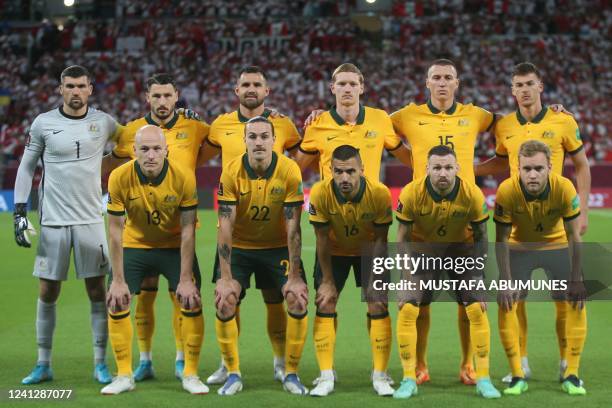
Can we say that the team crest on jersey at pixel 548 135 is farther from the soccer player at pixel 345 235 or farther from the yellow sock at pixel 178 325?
the yellow sock at pixel 178 325

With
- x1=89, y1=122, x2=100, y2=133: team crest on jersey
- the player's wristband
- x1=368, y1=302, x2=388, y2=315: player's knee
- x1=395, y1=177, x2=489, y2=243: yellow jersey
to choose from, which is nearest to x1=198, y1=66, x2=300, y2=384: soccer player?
x1=368, y1=302, x2=388, y2=315: player's knee

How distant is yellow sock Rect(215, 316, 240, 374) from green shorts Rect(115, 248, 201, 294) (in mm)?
432

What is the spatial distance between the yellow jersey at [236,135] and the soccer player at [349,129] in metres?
0.15

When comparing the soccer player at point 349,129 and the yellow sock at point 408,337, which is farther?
the soccer player at point 349,129

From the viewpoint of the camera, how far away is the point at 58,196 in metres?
7.00

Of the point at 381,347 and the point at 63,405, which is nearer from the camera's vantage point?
the point at 63,405

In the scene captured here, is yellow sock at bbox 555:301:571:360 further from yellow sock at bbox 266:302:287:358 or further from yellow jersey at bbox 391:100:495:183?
yellow sock at bbox 266:302:287:358

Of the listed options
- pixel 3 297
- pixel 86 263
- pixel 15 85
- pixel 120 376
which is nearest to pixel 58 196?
pixel 86 263

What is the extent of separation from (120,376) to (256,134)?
2012mm

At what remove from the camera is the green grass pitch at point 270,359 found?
630cm

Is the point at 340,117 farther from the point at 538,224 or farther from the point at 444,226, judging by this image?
the point at 538,224

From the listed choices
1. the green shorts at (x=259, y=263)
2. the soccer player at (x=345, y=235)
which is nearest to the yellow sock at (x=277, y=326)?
the green shorts at (x=259, y=263)

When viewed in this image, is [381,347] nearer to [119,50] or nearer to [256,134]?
[256,134]

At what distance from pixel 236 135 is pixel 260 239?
3.39 ft
